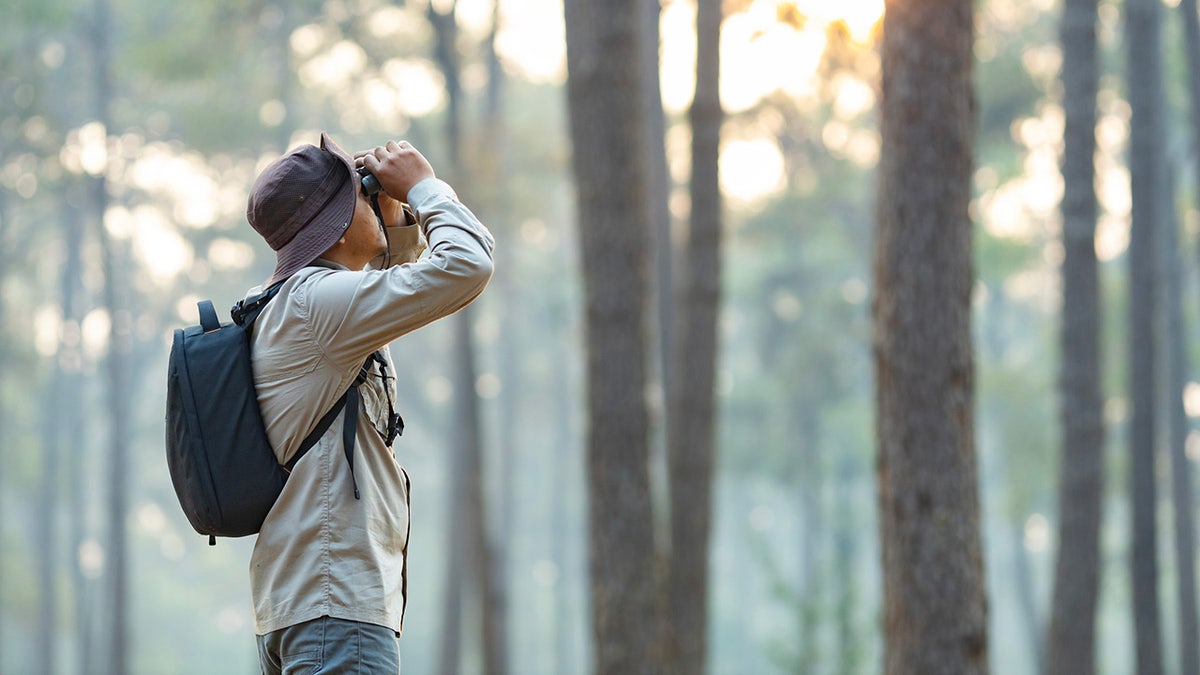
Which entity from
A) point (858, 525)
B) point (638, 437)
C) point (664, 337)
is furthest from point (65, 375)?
point (638, 437)

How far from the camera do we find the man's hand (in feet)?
10.1

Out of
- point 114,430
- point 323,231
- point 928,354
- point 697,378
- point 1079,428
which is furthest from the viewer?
point 114,430

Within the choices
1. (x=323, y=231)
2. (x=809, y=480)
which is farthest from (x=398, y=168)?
(x=809, y=480)

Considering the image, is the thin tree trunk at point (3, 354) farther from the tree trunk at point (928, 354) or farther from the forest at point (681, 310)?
the tree trunk at point (928, 354)

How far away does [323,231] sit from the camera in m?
3.03

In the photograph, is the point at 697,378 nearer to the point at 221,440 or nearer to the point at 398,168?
the point at 398,168

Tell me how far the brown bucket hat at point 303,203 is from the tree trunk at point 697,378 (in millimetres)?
7670

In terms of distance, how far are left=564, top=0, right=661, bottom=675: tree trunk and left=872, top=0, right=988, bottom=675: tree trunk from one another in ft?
5.74

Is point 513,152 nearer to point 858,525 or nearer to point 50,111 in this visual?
point 50,111

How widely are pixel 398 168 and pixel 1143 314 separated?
36.4ft

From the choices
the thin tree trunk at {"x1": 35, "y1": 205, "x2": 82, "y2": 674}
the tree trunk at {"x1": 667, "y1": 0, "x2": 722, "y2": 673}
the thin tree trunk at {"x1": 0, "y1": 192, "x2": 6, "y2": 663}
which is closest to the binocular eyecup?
the tree trunk at {"x1": 667, "y1": 0, "x2": 722, "y2": 673}

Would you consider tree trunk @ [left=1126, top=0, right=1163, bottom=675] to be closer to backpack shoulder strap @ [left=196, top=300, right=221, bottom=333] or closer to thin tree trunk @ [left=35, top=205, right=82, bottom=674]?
backpack shoulder strap @ [left=196, top=300, right=221, bottom=333]

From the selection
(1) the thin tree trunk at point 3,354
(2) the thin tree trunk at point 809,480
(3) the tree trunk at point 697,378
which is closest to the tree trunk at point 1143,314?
(3) the tree trunk at point 697,378

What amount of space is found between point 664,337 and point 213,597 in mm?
45304
